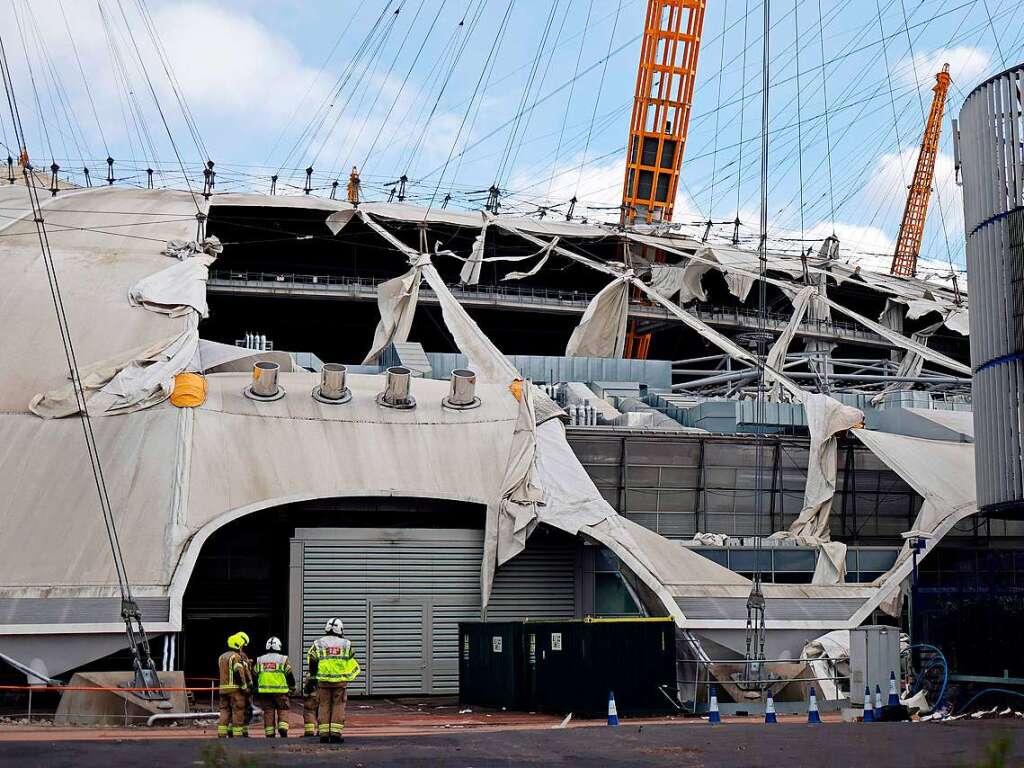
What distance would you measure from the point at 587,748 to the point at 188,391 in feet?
63.6

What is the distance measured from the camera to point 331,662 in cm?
1788

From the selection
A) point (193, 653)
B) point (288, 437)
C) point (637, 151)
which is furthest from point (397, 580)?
point (637, 151)

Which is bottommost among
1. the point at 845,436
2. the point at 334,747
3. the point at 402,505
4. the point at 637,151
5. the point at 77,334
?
the point at 334,747

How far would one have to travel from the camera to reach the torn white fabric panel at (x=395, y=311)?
5084 centimetres

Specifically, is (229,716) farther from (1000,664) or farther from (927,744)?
(1000,664)

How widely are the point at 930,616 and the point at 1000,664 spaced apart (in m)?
Result: 1.93

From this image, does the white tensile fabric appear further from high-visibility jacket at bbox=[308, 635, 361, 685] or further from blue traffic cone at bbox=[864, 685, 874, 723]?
high-visibility jacket at bbox=[308, 635, 361, 685]

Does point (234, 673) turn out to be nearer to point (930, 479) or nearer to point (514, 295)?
point (930, 479)

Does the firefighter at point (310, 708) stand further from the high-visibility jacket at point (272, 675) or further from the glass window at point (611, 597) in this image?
the glass window at point (611, 597)

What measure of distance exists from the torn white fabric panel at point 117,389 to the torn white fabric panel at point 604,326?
72.9 feet

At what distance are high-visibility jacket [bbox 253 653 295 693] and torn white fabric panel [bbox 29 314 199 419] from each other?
15720 mm

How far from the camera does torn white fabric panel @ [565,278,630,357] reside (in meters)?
54.5

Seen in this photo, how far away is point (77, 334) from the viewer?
1535 inches

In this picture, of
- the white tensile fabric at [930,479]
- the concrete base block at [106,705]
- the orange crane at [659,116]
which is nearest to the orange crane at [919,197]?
the orange crane at [659,116]
